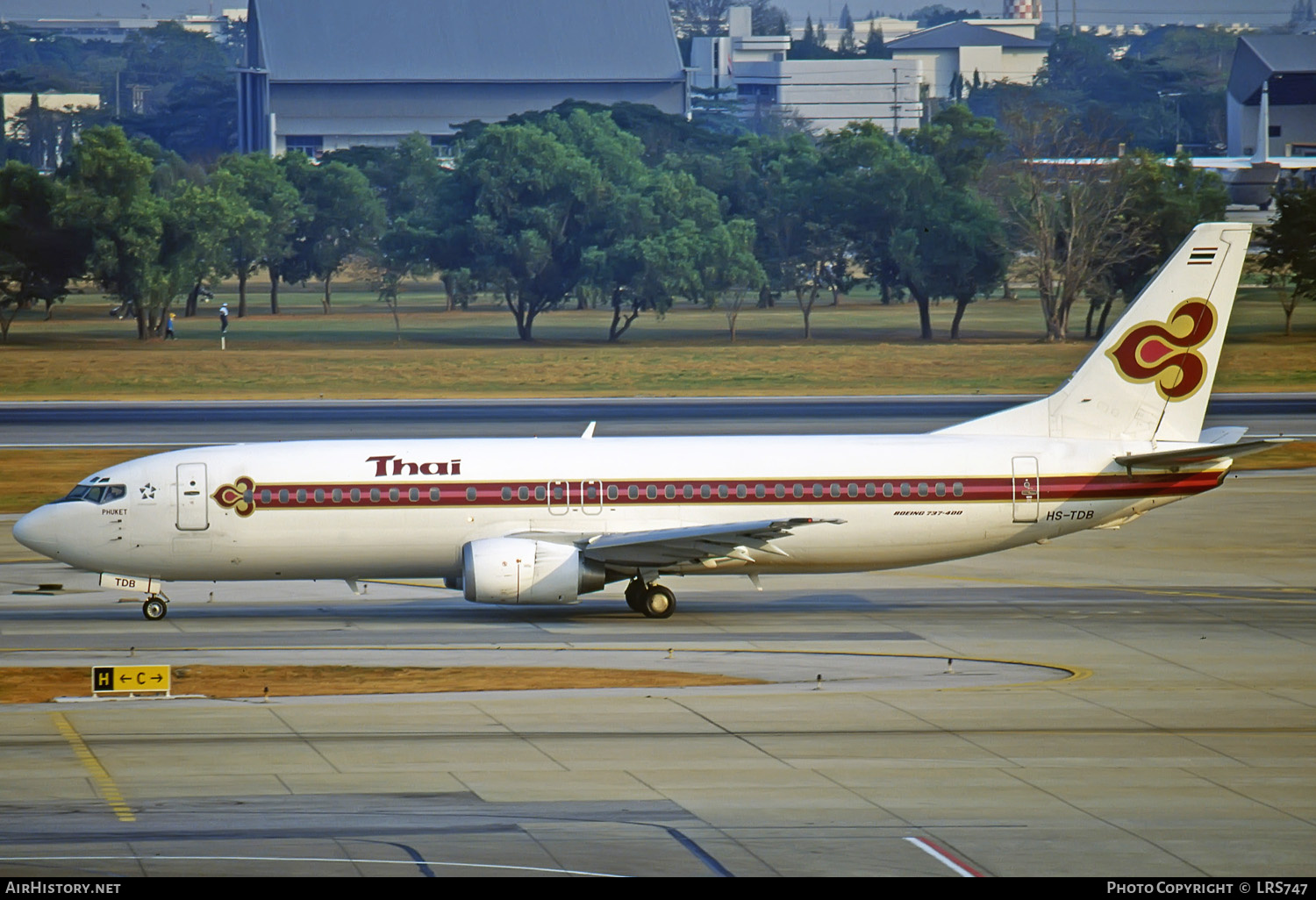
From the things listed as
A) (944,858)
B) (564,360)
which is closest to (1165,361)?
(944,858)

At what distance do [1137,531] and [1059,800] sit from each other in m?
28.0

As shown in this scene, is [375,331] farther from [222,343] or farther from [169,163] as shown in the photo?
[169,163]

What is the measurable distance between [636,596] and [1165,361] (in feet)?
41.3

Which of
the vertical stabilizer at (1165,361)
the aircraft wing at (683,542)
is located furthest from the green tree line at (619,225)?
the aircraft wing at (683,542)

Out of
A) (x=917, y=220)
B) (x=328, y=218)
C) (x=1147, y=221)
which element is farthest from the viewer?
(x=328, y=218)

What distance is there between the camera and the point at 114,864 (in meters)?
17.2

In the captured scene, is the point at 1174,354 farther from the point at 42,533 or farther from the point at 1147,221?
the point at 1147,221

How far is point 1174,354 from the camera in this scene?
35.8 m

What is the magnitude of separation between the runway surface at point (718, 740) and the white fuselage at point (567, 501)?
1.55 metres

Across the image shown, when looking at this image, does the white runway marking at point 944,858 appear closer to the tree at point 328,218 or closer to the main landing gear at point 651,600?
the main landing gear at point 651,600

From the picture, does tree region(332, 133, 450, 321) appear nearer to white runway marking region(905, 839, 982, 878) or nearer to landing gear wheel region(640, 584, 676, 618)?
landing gear wheel region(640, 584, 676, 618)

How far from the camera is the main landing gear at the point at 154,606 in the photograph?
3488 centimetres

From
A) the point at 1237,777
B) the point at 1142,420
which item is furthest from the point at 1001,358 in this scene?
the point at 1237,777

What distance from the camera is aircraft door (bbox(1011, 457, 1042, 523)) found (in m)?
34.7
